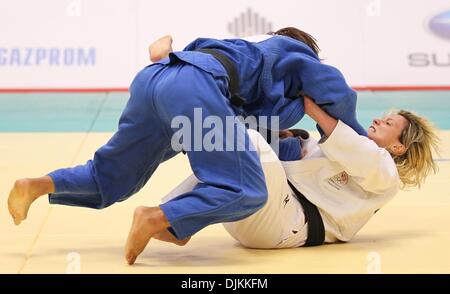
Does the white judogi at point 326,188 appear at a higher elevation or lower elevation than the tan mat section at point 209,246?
higher

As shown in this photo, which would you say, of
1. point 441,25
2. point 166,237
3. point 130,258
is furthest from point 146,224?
point 441,25

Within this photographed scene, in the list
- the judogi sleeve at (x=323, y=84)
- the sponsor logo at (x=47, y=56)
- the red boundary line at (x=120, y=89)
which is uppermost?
the judogi sleeve at (x=323, y=84)

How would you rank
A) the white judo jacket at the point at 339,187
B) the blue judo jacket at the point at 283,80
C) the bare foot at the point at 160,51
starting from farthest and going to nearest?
the bare foot at the point at 160,51
the white judo jacket at the point at 339,187
the blue judo jacket at the point at 283,80

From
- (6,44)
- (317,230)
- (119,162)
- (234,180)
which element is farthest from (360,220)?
(6,44)

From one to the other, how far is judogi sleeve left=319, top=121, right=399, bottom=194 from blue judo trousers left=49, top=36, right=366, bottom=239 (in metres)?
0.10

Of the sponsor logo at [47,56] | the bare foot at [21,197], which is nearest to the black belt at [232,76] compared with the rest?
the bare foot at [21,197]

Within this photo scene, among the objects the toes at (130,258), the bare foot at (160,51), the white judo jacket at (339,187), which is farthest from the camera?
the bare foot at (160,51)

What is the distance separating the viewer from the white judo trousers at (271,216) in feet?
13.1

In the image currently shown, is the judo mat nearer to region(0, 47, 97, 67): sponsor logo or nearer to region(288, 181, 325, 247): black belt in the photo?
region(288, 181, 325, 247): black belt

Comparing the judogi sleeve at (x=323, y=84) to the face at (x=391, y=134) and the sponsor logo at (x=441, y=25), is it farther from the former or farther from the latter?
the sponsor logo at (x=441, y=25)

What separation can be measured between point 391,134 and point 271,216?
66 centimetres

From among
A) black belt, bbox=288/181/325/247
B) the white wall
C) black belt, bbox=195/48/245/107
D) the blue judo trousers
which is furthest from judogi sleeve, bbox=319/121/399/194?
the white wall

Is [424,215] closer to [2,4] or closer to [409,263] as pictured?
[409,263]

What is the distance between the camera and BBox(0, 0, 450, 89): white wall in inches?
303
